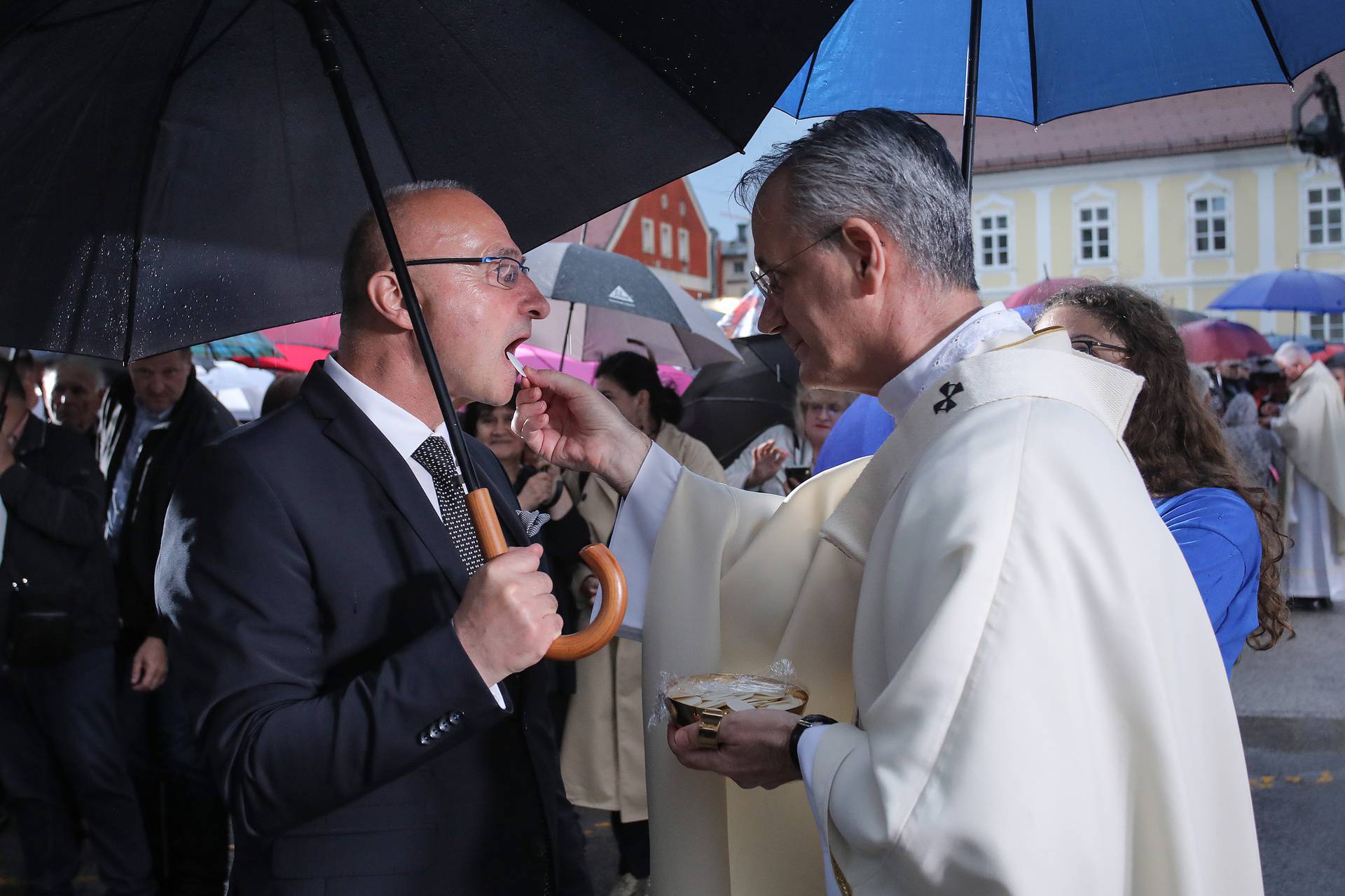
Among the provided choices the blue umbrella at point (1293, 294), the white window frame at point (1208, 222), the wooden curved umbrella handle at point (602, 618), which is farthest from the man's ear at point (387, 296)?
the white window frame at point (1208, 222)

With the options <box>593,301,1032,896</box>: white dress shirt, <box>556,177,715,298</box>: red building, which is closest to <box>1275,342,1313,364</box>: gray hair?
<box>593,301,1032,896</box>: white dress shirt

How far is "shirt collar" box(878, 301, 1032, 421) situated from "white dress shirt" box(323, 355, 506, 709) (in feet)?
2.81

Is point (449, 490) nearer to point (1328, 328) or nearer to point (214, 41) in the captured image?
point (214, 41)

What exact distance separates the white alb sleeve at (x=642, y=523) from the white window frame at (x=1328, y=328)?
4100cm

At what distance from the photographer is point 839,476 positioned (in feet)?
7.98

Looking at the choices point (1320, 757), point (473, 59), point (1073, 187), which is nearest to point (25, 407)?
→ point (473, 59)

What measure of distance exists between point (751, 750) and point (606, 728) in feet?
11.3

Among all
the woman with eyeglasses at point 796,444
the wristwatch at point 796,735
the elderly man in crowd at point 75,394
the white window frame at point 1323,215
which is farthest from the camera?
the white window frame at point 1323,215

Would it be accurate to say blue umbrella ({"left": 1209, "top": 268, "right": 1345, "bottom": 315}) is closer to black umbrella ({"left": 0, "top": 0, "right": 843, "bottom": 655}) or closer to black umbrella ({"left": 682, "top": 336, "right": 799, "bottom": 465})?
black umbrella ({"left": 682, "top": 336, "right": 799, "bottom": 465})

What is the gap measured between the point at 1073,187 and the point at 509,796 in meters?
40.1

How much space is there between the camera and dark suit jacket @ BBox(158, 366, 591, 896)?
181 cm

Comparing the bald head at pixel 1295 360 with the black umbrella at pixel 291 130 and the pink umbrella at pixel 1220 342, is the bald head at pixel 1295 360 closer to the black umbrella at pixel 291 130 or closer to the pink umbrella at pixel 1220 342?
the pink umbrella at pixel 1220 342

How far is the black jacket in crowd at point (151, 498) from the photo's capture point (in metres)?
4.62

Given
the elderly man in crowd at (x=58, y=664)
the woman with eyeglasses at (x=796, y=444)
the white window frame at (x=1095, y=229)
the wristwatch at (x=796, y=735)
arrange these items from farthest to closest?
1. the white window frame at (x=1095, y=229)
2. the woman with eyeglasses at (x=796, y=444)
3. the elderly man in crowd at (x=58, y=664)
4. the wristwatch at (x=796, y=735)
